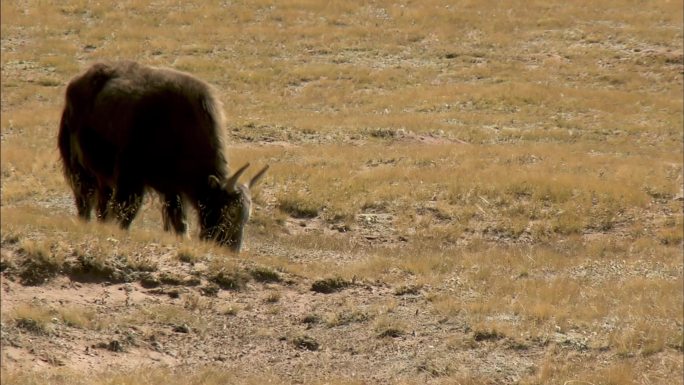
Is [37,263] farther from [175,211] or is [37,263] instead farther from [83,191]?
[83,191]

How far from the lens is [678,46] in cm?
4712

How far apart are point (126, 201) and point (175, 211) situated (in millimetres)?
757

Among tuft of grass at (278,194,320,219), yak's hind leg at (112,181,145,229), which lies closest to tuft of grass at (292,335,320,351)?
yak's hind leg at (112,181,145,229)

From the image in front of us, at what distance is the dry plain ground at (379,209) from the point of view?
11227 mm

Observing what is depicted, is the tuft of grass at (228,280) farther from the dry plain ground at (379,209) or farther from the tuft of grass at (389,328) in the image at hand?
the tuft of grass at (389,328)

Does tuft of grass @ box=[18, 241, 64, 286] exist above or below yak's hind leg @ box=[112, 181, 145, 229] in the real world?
above

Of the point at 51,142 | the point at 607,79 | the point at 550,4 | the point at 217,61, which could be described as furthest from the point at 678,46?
the point at 51,142

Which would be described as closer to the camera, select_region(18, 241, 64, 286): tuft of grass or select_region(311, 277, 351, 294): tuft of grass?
select_region(18, 241, 64, 286): tuft of grass

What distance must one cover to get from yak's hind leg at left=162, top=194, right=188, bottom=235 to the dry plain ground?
0.75 m

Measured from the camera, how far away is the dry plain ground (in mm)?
11227

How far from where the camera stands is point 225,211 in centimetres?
1485

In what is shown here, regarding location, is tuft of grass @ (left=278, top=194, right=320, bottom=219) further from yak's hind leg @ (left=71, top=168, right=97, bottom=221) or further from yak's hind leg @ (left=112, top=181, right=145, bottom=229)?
yak's hind leg @ (left=112, top=181, right=145, bottom=229)

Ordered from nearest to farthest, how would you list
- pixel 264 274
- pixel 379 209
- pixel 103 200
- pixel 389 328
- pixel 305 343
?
pixel 305 343 < pixel 389 328 < pixel 264 274 < pixel 103 200 < pixel 379 209

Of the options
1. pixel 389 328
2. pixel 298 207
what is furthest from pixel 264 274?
pixel 298 207
